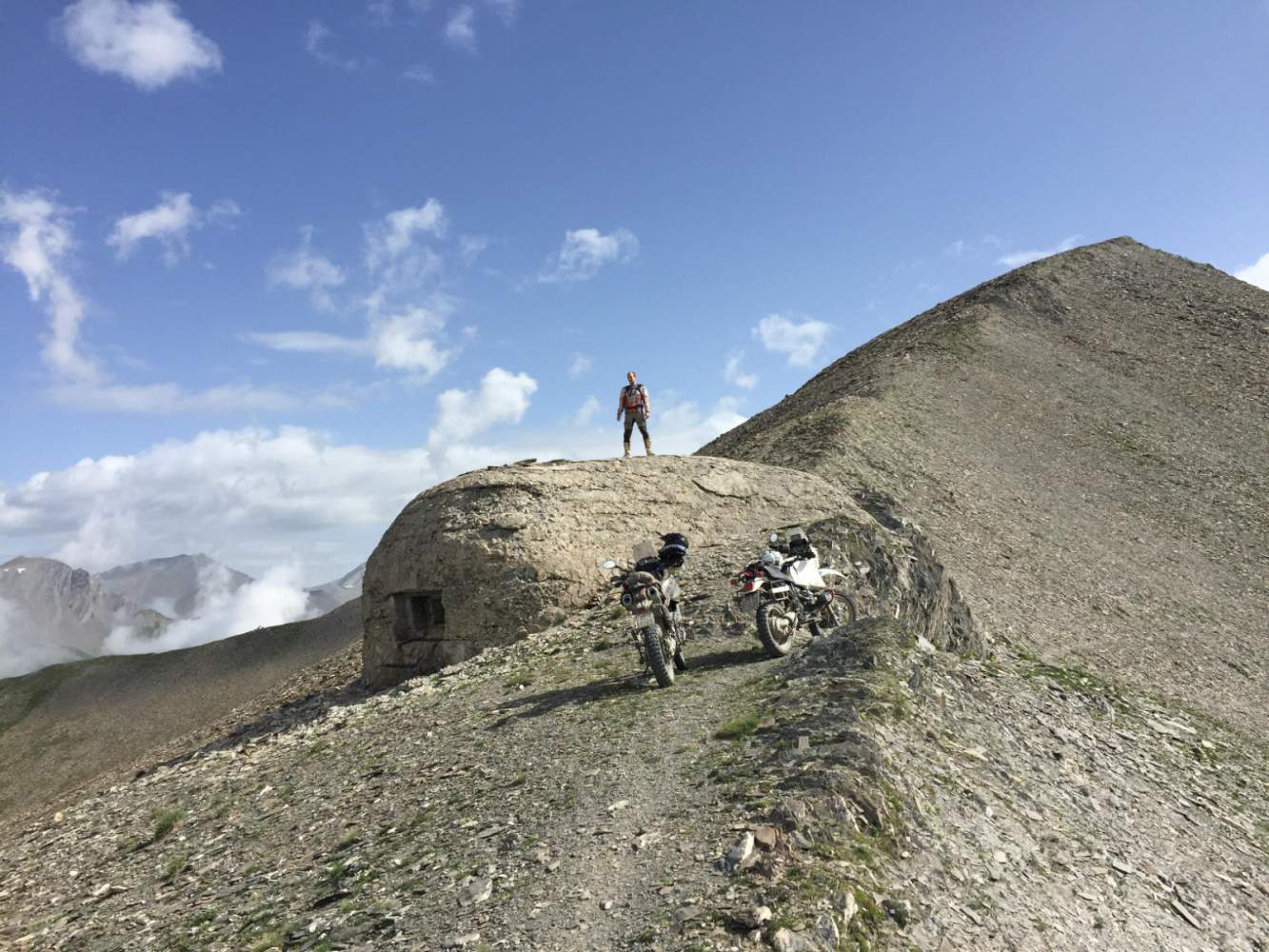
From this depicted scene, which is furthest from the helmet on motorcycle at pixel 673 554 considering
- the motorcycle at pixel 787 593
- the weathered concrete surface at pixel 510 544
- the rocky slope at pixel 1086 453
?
the rocky slope at pixel 1086 453

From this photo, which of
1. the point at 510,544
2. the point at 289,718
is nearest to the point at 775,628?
the point at 510,544

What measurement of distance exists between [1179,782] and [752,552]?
7.08 m

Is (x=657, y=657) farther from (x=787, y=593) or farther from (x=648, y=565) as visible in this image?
(x=787, y=593)

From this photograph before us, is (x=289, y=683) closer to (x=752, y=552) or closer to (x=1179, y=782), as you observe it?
(x=752, y=552)

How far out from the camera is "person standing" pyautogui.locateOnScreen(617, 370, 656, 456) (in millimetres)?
20141

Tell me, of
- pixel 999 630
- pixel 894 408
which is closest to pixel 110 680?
pixel 894 408

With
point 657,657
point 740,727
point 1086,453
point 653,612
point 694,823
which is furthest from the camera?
point 1086,453

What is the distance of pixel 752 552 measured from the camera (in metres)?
15.2

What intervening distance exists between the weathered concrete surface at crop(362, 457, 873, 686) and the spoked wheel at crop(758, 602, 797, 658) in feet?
14.8

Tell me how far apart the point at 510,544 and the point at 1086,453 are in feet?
92.5

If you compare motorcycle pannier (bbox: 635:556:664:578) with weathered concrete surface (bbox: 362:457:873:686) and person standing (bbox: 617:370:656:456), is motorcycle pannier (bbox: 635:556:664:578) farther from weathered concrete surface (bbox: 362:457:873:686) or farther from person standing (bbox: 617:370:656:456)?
person standing (bbox: 617:370:656:456)

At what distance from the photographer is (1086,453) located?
33.8m

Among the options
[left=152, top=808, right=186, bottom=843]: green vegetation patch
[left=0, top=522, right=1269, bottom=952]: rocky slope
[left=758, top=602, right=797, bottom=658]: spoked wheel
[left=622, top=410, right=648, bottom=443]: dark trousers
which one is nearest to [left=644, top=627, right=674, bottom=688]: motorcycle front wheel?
[left=0, top=522, right=1269, bottom=952]: rocky slope

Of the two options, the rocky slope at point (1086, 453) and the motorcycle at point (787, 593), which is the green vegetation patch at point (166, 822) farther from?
the rocky slope at point (1086, 453)
